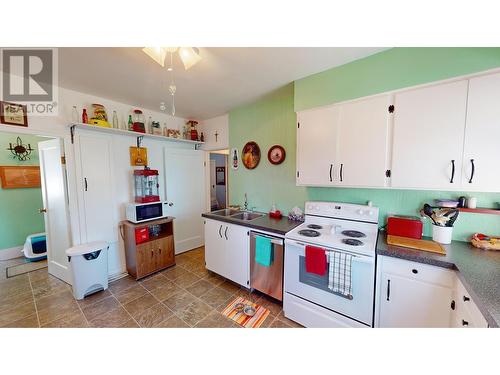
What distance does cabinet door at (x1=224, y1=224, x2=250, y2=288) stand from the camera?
2.16 m

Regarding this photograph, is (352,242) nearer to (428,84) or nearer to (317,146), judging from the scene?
(317,146)

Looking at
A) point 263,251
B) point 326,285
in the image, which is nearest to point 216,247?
point 263,251

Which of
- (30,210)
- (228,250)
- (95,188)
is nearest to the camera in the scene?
(228,250)

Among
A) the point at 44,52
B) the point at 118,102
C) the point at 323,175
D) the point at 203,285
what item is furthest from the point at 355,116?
the point at 118,102

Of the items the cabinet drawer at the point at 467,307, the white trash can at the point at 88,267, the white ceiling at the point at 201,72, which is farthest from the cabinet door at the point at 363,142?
the white trash can at the point at 88,267

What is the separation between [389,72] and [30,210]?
19.1ft

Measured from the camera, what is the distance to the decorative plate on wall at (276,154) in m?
2.50

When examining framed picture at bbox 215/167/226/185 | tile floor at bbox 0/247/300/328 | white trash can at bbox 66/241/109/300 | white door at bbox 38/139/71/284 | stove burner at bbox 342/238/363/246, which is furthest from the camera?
framed picture at bbox 215/167/226/185

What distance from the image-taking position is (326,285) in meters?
1.58

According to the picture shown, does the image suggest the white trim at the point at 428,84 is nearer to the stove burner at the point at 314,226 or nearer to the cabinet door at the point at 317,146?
the cabinet door at the point at 317,146

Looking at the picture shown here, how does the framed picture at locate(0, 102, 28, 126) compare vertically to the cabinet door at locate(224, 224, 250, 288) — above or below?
above

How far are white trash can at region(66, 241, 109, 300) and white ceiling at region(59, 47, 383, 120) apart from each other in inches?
76.7

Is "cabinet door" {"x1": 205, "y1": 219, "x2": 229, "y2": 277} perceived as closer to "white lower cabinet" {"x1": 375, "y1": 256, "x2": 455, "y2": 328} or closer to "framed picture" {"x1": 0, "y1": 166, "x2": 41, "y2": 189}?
"white lower cabinet" {"x1": 375, "y1": 256, "x2": 455, "y2": 328}

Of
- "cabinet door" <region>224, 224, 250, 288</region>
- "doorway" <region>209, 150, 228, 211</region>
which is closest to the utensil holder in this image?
"cabinet door" <region>224, 224, 250, 288</region>
